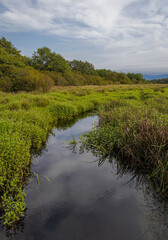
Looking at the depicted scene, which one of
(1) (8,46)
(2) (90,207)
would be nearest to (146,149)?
(2) (90,207)

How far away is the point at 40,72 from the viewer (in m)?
43.1

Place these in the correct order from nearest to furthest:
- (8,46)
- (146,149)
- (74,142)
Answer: (146,149) < (74,142) < (8,46)

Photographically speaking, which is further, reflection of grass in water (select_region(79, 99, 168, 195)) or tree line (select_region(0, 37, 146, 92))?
tree line (select_region(0, 37, 146, 92))

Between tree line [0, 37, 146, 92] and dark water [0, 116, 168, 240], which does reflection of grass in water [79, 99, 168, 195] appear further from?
tree line [0, 37, 146, 92]

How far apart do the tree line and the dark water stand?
67.6 ft

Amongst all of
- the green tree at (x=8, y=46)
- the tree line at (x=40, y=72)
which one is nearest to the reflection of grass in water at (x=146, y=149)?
the tree line at (x=40, y=72)

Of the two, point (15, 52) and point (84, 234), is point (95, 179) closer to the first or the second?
point (84, 234)

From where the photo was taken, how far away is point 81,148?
956cm

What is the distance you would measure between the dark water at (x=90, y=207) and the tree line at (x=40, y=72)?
67.6ft

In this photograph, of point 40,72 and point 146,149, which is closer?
point 146,149

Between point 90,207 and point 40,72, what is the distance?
43.3 m

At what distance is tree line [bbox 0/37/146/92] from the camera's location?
24.7 meters

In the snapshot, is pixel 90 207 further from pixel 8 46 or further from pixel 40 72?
pixel 8 46

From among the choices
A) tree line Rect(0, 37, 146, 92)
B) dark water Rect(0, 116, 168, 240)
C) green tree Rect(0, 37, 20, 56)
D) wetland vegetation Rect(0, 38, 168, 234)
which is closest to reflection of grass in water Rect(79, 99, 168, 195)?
wetland vegetation Rect(0, 38, 168, 234)
